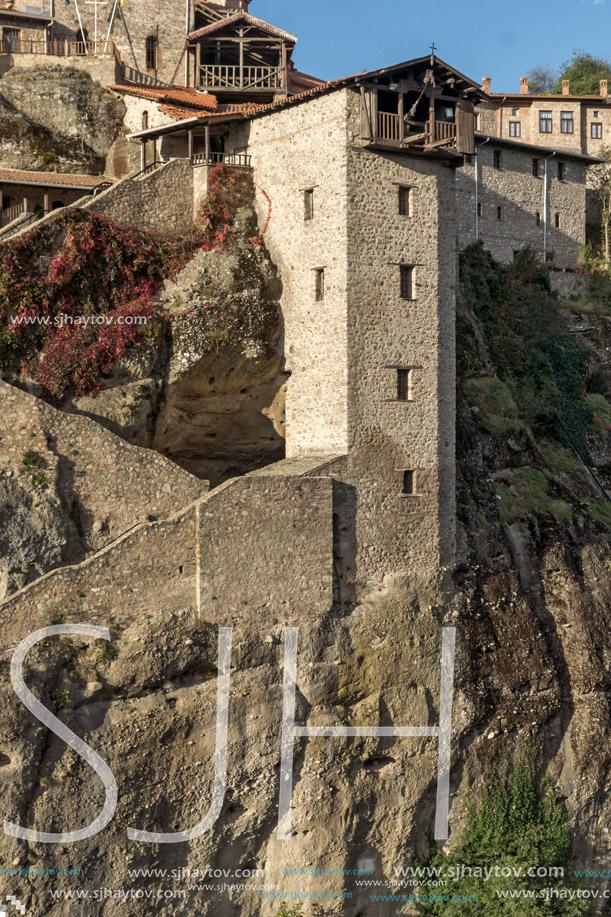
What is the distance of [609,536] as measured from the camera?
39.6 m

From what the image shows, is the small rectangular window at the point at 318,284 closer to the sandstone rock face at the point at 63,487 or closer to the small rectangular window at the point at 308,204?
the small rectangular window at the point at 308,204

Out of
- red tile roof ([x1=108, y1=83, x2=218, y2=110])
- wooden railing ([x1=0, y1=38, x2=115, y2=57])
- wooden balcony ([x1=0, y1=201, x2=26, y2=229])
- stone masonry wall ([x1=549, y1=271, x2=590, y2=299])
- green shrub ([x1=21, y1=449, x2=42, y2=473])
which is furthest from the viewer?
stone masonry wall ([x1=549, y1=271, x2=590, y2=299])

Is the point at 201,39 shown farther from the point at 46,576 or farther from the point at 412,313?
the point at 46,576

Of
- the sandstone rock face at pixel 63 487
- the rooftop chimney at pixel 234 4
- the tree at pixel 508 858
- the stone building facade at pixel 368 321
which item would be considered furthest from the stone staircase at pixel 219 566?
the rooftop chimney at pixel 234 4

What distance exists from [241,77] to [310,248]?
10.00 meters

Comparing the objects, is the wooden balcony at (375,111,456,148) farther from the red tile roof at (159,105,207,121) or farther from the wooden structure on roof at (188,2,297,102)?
the wooden structure on roof at (188,2,297,102)

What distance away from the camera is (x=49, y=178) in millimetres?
36844

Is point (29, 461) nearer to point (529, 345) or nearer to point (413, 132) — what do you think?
point (413, 132)

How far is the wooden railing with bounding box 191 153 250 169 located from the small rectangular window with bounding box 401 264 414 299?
5.70 meters

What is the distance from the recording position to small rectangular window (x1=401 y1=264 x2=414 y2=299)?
110 feet

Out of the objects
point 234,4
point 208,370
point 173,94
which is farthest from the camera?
point 234,4

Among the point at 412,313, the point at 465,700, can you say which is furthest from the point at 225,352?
the point at 465,700

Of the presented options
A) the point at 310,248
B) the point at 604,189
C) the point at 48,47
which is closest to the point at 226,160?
the point at 310,248

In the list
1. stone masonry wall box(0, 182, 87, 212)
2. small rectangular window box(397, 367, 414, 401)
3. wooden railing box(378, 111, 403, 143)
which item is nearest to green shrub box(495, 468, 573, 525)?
small rectangular window box(397, 367, 414, 401)
